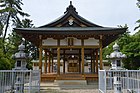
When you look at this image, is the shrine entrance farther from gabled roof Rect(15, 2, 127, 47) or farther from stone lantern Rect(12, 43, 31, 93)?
stone lantern Rect(12, 43, 31, 93)

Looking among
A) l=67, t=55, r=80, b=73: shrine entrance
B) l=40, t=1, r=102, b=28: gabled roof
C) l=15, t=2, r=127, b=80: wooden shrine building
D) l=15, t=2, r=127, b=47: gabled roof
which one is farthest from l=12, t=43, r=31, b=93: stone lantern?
l=67, t=55, r=80, b=73: shrine entrance

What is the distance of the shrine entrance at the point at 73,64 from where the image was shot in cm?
2250

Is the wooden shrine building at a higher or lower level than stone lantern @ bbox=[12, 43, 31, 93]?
higher

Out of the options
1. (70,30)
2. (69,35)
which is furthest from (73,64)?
(70,30)

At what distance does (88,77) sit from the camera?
1530 centimetres

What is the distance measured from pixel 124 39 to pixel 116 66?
67.1ft

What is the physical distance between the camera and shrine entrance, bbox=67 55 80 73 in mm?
22503

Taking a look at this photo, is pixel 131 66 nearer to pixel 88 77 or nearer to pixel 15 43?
pixel 88 77

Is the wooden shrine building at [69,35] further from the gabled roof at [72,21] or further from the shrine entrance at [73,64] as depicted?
the shrine entrance at [73,64]

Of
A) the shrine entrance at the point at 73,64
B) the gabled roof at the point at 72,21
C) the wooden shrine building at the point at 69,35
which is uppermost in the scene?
the gabled roof at the point at 72,21

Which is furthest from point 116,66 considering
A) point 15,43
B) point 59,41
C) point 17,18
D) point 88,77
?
point 15,43

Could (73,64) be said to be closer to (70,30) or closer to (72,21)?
(72,21)

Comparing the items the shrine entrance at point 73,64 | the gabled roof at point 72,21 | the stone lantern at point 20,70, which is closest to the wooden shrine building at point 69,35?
the gabled roof at point 72,21

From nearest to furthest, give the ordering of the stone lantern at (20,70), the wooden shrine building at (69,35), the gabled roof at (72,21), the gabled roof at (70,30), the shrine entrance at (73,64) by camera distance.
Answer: the stone lantern at (20,70) < the gabled roof at (70,30) < the wooden shrine building at (69,35) < the gabled roof at (72,21) < the shrine entrance at (73,64)
